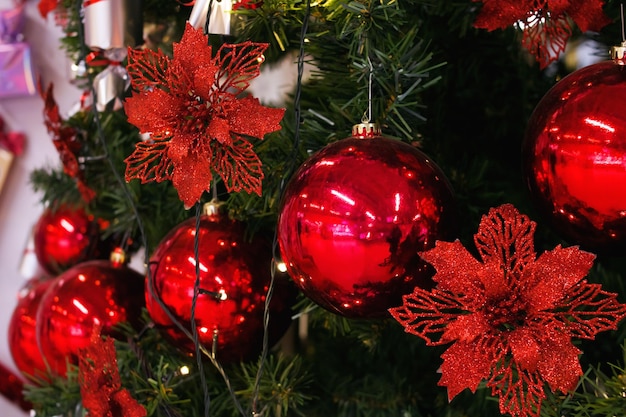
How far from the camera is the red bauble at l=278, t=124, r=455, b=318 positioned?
41cm

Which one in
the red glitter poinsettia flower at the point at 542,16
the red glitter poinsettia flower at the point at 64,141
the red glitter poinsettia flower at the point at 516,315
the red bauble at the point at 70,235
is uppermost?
the red glitter poinsettia flower at the point at 542,16

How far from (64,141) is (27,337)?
26 centimetres

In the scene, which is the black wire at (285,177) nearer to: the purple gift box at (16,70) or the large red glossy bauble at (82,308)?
the large red glossy bauble at (82,308)

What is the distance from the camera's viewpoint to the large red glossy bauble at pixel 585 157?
384mm

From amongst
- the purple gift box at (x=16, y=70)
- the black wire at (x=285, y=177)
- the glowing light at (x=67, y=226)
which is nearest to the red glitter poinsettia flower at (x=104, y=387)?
the black wire at (x=285, y=177)

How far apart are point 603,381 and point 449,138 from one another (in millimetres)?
302

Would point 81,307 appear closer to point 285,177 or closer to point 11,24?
point 285,177

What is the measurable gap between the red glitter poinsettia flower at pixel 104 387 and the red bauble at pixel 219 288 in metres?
0.05

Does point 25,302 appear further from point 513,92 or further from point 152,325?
point 513,92

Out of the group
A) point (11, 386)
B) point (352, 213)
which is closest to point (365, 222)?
point (352, 213)

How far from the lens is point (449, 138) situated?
0.66 meters

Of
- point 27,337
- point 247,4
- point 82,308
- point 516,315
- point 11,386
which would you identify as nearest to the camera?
point 516,315

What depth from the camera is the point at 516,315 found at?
1.25 feet

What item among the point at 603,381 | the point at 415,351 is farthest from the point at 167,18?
the point at 603,381
